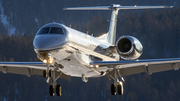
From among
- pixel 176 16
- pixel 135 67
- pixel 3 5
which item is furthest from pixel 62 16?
pixel 135 67

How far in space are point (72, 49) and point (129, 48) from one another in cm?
478

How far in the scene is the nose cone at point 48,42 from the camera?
1775cm

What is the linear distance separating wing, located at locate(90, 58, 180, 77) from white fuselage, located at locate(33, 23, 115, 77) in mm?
628

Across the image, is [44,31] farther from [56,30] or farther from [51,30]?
[56,30]

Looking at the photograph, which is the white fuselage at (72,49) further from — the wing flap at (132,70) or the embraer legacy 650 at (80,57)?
the wing flap at (132,70)

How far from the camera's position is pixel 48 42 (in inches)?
704

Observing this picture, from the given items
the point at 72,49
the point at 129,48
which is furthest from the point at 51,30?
the point at 129,48

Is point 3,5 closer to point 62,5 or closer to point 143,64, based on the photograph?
point 62,5

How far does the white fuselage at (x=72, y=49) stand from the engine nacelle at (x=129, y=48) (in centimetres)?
106

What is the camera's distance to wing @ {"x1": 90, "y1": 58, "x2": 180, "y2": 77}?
21.0 meters

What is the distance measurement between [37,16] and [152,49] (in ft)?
204

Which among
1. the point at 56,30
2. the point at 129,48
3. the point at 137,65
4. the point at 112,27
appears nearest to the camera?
the point at 56,30

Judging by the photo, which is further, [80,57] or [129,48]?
[129,48]

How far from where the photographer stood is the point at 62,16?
129750mm
